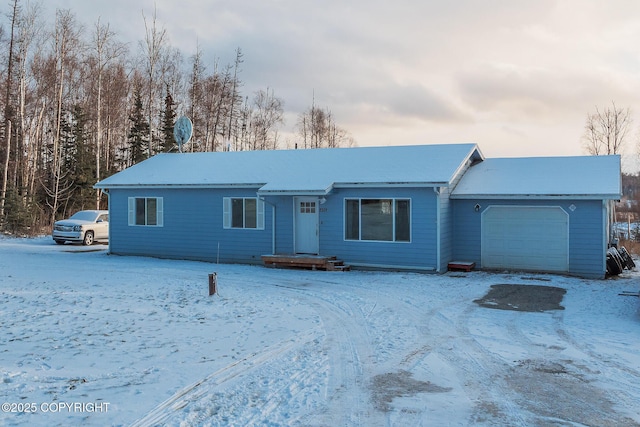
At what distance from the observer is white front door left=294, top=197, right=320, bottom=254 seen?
54.1ft

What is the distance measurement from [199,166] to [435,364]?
1490 centimetres

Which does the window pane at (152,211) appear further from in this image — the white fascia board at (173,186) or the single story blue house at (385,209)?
the white fascia board at (173,186)

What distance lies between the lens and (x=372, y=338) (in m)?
7.89

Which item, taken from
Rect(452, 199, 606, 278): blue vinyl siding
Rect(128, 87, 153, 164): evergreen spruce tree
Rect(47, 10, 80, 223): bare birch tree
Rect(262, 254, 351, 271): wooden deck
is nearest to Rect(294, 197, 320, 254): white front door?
Rect(262, 254, 351, 271): wooden deck

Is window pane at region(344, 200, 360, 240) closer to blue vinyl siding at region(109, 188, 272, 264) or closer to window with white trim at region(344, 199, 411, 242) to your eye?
window with white trim at region(344, 199, 411, 242)

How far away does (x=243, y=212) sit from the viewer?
17.5 m

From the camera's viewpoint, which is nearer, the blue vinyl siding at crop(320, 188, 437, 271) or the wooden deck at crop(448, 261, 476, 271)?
the blue vinyl siding at crop(320, 188, 437, 271)

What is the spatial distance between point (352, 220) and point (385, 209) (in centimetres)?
106

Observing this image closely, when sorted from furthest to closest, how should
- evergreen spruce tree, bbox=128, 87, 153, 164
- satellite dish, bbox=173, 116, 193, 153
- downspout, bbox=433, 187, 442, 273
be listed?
evergreen spruce tree, bbox=128, 87, 153, 164, satellite dish, bbox=173, 116, 193, 153, downspout, bbox=433, 187, 442, 273

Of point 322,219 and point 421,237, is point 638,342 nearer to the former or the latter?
point 421,237

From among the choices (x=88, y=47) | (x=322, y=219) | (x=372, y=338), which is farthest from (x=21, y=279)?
(x=88, y=47)

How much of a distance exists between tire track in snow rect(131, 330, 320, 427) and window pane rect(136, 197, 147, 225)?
41.8 ft

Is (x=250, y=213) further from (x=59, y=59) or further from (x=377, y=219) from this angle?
(x=59, y=59)

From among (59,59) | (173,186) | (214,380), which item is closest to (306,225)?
(173,186)
